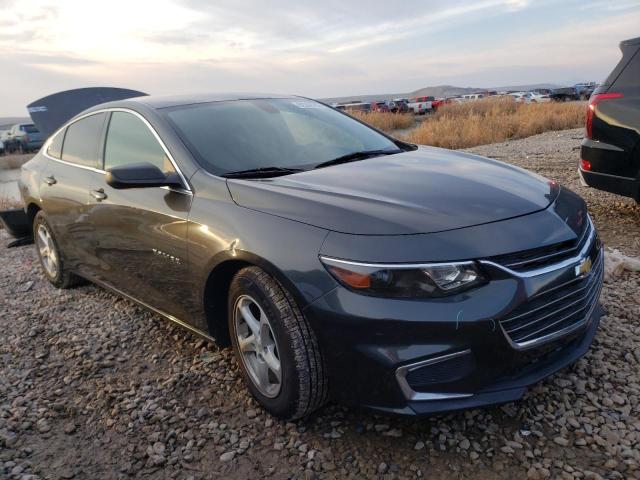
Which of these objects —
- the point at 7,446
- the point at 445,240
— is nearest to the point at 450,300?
the point at 445,240

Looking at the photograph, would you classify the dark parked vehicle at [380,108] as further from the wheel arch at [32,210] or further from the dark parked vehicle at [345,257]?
the dark parked vehicle at [345,257]

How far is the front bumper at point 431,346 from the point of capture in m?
2.01

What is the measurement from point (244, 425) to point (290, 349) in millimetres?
574

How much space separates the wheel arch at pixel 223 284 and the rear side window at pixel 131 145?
70cm

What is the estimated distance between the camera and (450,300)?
6.63 feet

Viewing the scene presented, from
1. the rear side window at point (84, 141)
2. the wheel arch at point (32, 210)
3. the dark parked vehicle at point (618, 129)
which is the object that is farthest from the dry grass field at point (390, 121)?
the rear side window at point (84, 141)

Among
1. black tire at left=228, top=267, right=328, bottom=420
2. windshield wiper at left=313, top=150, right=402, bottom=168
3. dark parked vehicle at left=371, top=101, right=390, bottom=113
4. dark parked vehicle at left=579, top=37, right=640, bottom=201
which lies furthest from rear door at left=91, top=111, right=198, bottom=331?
dark parked vehicle at left=371, top=101, right=390, bottom=113

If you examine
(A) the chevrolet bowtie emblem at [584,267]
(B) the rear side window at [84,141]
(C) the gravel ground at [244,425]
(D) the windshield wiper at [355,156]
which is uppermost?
(B) the rear side window at [84,141]

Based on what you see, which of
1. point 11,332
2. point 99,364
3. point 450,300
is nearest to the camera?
point 450,300

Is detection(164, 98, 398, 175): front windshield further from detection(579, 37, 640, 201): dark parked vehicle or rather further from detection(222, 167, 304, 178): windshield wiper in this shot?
detection(579, 37, 640, 201): dark parked vehicle

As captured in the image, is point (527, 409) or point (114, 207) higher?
point (114, 207)

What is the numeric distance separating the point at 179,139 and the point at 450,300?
1.82 metres

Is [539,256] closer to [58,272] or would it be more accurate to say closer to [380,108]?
[58,272]

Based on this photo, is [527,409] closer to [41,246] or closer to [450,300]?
[450,300]
